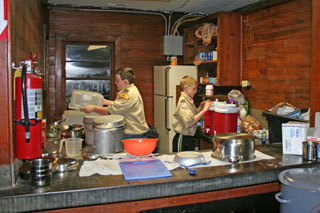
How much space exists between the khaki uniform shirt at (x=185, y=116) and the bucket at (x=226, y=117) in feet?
1.49

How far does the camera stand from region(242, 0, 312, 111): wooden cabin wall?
3.58 metres

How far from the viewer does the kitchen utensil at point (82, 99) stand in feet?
12.9

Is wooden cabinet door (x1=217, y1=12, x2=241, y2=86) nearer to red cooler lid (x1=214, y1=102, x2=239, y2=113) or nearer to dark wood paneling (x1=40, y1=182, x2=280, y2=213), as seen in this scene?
red cooler lid (x1=214, y1=102, x2=239, y2=113)

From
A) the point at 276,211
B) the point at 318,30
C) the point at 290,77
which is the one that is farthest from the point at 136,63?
the point at 276,211

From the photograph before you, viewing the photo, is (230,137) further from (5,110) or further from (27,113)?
(5,110)

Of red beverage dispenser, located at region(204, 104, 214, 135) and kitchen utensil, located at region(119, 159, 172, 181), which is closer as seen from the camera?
kitchen utensil, located at region(119, 159, 172, 181)

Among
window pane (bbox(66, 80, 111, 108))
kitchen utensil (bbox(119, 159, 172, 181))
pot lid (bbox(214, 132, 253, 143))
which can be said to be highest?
window pane (bbox(66, 80, 111, 108))

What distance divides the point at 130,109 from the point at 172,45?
213 centimetres

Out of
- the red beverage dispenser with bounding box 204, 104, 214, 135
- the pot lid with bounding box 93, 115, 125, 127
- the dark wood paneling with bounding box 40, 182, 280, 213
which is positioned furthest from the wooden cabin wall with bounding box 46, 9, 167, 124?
the dark wood paneling with bounding box 40, 182, 280, 213

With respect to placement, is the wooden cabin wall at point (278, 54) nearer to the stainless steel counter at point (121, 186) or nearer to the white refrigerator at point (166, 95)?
the white refrigerator at point (166, 95)

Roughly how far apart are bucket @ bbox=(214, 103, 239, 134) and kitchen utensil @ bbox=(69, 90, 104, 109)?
1535mm

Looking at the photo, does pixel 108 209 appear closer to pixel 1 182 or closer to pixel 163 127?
pixel 1 182

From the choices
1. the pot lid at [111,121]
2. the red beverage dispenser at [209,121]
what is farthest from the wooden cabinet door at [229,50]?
the pot lid at [111,121]

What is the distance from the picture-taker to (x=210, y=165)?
205 centimetres
